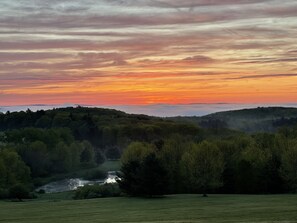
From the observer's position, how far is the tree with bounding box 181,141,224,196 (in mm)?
73125

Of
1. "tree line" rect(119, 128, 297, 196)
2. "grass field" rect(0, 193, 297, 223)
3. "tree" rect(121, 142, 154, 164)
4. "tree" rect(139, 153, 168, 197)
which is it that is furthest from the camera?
"tree" rect(121, 142, 154, 164)

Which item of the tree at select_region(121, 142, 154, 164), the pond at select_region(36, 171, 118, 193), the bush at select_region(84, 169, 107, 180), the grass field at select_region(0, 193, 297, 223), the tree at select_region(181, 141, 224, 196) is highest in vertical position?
the tree at select_region(121, 142, 154, 164)

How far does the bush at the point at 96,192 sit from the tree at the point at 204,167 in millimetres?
11492

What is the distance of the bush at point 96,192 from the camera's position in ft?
248

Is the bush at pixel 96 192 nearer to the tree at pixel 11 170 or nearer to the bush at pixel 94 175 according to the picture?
the tree at pixel 11 170

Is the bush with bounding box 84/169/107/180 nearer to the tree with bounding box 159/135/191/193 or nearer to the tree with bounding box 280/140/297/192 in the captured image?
the tree with bounding box 159/135/191/193

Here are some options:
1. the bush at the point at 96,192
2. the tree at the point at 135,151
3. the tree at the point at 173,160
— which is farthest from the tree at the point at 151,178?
the tree at the point at 135,151

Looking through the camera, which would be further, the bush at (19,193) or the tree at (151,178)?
the bush at (19,193)

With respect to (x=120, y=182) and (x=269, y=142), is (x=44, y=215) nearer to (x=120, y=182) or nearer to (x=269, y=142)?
(x=120, y=182)

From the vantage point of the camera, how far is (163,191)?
69938 mm

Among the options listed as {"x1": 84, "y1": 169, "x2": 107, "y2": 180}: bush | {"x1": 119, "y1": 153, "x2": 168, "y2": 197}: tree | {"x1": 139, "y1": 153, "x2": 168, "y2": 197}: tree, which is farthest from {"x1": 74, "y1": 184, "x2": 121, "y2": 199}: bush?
{"x1": 84, "y1": 169, "x2": 107, "y2": 180}: bush

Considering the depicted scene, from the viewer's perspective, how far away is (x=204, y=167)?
74375mm

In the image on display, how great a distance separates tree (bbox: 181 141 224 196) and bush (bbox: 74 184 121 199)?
11492mm

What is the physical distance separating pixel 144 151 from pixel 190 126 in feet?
338
